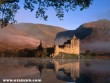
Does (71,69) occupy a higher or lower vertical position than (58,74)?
higher

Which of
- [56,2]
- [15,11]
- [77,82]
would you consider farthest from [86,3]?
[77,82]

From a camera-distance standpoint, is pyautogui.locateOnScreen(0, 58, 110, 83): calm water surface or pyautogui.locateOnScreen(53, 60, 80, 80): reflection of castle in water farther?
pyautogui.locateOnScreen(53, 60, 80, 80): reflection of castle in water

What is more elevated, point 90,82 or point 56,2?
point 56,2

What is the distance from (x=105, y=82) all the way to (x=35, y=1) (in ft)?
58.5

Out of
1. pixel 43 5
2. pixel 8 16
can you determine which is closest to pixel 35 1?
pixel 43 5

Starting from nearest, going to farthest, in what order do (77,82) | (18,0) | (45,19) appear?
1. (18,0)
2. (45,19)
3. (77,82)

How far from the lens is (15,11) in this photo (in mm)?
34250

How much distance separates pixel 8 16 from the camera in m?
34.0

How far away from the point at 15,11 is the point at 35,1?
9.60ft

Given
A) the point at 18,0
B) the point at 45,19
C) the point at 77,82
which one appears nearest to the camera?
the point at 18,0

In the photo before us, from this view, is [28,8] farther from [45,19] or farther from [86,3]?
[86,3]

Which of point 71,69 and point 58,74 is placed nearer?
point 58,74

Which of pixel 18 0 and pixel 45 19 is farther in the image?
pixel 45 19

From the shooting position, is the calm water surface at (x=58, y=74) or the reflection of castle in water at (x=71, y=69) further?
the reflection of castle in water at (x=71, y=69)
